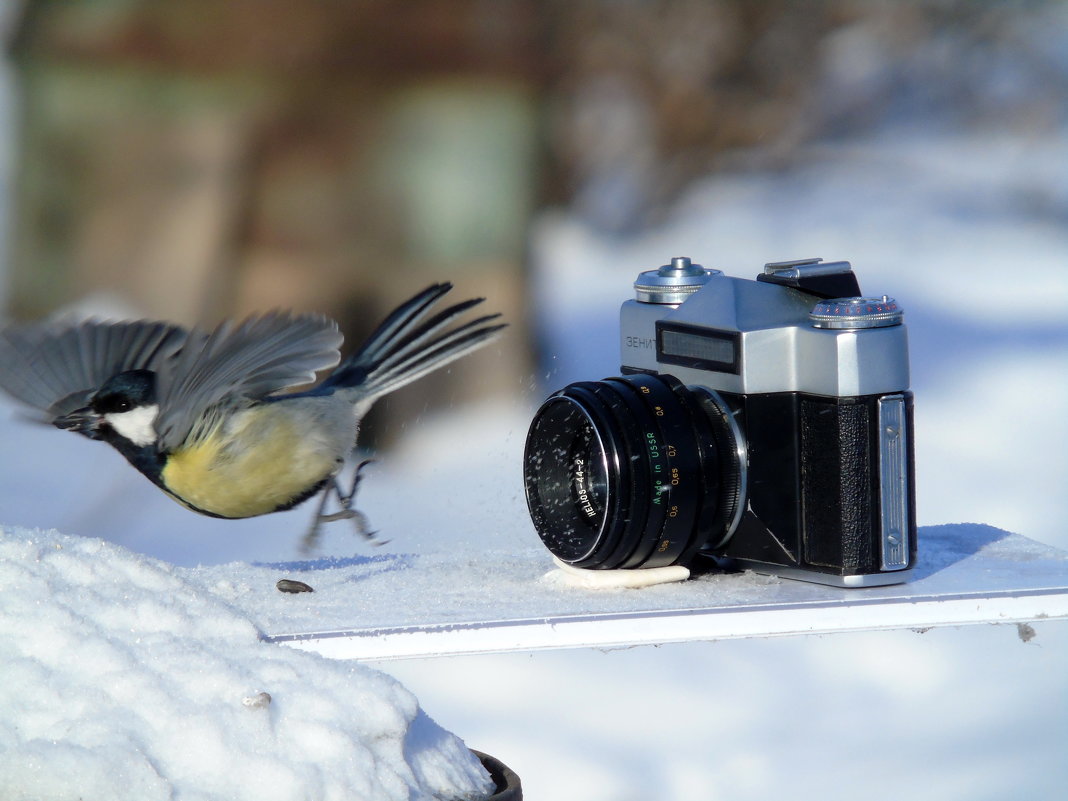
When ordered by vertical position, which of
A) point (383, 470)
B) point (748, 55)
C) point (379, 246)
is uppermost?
point (748, 55)

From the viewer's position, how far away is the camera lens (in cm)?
72

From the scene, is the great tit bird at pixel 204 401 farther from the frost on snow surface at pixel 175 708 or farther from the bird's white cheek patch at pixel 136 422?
the frost on snow surface at pixel 175 708

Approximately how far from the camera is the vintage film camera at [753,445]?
2.32 ft

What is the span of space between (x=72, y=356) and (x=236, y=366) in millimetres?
120

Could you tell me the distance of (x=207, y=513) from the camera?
2.87 feet

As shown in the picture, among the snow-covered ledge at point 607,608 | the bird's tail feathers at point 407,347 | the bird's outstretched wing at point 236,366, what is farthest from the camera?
the bird's tail feathers at point 407,347

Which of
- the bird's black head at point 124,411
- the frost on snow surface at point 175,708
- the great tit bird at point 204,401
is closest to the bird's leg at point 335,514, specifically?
the great tit bird at point 204,401

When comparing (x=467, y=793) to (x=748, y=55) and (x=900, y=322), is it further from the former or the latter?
(x=748, y=55)

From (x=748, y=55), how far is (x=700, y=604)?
1.41 meters

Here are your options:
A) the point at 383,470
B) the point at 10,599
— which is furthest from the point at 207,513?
the point at 383,470

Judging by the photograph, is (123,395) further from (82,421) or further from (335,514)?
(335,514)

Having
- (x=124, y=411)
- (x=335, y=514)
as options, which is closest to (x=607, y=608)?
(x=335, y=514)

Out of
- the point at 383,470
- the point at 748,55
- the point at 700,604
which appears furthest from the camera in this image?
the point at 748,55

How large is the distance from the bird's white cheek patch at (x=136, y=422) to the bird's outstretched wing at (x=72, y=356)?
27 millimetres
